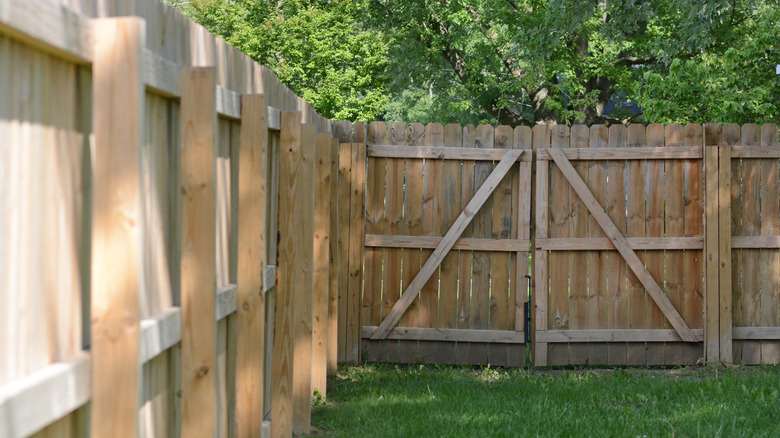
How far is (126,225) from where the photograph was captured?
1.97 metres

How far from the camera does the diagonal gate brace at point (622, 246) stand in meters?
7.43

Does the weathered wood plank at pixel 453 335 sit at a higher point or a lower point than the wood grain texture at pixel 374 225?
lower

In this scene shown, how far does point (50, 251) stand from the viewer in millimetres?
1871

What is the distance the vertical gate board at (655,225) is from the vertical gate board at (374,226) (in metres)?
2.51

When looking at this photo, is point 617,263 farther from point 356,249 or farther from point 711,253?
point 356,249

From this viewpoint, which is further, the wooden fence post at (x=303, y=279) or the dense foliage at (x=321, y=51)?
the dense foliage at (x=321, y=51)

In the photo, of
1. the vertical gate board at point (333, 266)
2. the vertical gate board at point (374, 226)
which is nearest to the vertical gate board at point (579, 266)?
the vertical gate board at point (374, 226)

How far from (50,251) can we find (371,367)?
568cm

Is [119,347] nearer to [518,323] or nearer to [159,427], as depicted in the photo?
[159,427]

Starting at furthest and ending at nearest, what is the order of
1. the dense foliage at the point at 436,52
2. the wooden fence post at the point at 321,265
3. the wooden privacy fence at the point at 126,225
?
the dense foliage at the point at 436,52 → the wooden fence post at the point at 321,265 → the wooden privacy fence at the point at 126,225

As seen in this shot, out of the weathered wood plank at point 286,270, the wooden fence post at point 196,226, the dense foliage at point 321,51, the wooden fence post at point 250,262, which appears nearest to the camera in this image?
the wooden fence post at point 196,226

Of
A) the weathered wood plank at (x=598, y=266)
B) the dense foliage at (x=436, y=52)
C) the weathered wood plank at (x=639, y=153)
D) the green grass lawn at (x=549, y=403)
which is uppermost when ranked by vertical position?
the dense foliage at (x=436, y=52)

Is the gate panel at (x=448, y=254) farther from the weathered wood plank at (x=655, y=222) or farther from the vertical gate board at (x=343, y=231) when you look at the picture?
the weathered wood plank at (x=655, y=222)

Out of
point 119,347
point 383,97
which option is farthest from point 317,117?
point 383,97
